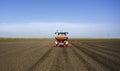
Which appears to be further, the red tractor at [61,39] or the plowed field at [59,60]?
the red tractor at [61,39]

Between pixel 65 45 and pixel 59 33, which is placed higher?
pixel 59 33

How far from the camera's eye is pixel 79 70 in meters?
8.40

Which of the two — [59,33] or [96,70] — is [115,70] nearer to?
[96,70]

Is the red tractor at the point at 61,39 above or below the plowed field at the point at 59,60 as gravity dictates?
above

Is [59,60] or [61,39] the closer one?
[59,60]

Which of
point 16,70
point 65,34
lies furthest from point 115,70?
point 65,34

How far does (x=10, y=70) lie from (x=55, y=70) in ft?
6.85

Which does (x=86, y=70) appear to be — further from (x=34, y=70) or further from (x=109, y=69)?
(x=34, y=70)

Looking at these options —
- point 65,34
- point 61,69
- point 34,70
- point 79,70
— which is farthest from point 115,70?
point 65,34

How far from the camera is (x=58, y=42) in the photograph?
2725cm

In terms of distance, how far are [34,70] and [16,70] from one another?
84 centimetres

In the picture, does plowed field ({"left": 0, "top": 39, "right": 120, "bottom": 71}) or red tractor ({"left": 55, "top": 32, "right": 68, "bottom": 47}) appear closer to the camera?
plowed field ({"left": 0, "top": 39, "right": 120, "bottom": 71})

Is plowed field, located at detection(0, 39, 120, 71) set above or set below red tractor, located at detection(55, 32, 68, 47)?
below

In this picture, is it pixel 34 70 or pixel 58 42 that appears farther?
pixel 58 42
